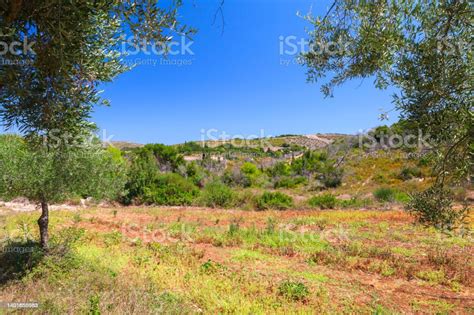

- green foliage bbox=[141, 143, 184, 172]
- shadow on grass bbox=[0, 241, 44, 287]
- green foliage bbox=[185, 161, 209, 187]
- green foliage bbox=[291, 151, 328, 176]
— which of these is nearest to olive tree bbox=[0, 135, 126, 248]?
shadow on grass bbox=[0, 241, 44, 287]

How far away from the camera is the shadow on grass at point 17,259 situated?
297 inches

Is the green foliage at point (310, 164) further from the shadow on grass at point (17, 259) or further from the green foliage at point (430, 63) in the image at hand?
the green foliage at point (430, 63)

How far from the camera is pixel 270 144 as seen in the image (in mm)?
80125

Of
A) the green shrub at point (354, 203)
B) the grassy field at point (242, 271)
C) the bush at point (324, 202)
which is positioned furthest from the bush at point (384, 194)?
the grassy field at point (242, 271)

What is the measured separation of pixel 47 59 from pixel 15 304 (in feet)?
13.6

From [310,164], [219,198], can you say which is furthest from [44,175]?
[310,164]

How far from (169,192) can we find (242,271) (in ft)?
62.0

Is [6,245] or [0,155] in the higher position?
[0,155]

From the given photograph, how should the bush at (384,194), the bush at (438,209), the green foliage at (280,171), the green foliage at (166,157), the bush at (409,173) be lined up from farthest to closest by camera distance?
the green foliage at (166,157) → the green foliage at (280,171) → the bush at (409,173) → the bush at (384,194) → the bush at (438,209)

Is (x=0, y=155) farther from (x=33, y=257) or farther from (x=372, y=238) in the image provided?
(x=372, y=238)

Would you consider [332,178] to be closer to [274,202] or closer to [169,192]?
[274,202]

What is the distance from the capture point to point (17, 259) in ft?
28.1

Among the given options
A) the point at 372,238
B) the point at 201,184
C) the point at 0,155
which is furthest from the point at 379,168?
the point at 0,155

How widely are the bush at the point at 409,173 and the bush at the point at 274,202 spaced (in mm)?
13133
